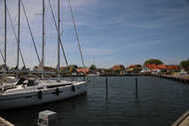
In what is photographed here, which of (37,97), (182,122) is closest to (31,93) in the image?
(37,97)

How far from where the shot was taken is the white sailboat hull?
49.7 feet

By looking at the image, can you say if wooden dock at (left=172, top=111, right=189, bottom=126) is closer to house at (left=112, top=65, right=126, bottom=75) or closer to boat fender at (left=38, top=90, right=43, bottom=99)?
boat fender at (left=38, top=90, right=43, bottom=99)

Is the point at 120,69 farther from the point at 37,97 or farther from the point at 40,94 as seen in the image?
the point at 37,97

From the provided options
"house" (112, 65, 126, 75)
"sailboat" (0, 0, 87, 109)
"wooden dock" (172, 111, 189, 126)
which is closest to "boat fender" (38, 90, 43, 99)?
"sailboat" (0, 0, 87, 109)

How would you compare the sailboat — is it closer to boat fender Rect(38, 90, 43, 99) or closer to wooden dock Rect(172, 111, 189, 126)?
boat fender Rect(38, 90, 43, 99)

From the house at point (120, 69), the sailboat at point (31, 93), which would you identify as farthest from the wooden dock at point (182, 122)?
the house at point (120, 69)

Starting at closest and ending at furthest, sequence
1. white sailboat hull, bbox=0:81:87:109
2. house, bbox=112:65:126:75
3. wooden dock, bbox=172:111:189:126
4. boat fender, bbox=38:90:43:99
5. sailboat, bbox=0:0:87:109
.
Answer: wooden dock, bbox=172:111:189:126 < white sailboat hull, bbox=0:81:87:109 < sailboat, bbox=0:0:87:109 < boat fender, bbox=38:90:43:99 < house, bbox=112:65:126:75

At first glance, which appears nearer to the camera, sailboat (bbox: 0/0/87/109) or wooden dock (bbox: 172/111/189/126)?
wooden dock (bbox: 172/111/189/126)

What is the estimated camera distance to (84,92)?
25938mm

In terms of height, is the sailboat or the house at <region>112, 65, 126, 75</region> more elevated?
the house at <region>112, 65, 126, 75</region>

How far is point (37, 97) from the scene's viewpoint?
57.1 ft

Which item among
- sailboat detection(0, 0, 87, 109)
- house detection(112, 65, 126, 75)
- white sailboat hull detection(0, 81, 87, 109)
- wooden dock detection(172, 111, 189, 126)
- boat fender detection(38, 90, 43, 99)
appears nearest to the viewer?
wooden dock detection(172, 111, 189, 126)

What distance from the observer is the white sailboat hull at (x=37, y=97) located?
15.2m

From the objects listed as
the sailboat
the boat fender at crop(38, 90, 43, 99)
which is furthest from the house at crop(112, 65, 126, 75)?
the boat fender at crop(38, 90, 43, 99)
